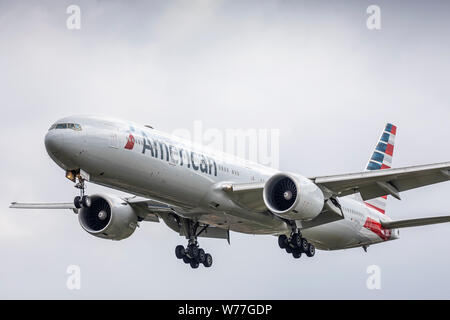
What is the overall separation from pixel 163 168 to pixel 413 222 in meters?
14.5

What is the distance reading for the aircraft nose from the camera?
34656 mm

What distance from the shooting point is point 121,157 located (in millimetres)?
35875

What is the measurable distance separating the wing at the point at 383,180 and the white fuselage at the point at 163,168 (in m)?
3.32

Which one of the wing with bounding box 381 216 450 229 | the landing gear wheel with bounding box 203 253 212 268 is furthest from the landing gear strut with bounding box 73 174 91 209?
the wing with bounding box 381 216 450 229

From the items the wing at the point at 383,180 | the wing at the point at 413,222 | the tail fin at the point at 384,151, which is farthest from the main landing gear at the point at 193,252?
the tail fin at the point at 384,151

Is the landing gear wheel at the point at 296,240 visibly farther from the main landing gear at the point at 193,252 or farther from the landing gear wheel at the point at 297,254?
the main landing gear at the point at 193,252

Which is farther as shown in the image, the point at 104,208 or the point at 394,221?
the point at 394,221

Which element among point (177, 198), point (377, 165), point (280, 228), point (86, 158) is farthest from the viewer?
point (377, 165)

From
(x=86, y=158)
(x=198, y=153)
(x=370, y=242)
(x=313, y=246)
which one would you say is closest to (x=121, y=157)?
(x=86, y=158)

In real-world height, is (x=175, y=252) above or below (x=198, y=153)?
below

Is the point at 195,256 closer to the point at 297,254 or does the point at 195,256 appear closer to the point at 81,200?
the point at 297,254

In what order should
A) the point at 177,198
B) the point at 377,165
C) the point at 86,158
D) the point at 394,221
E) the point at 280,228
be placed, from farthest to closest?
the point at 377,165, the point at 394,221, the point at 280,228, the point at 177,198, the point at 86,158

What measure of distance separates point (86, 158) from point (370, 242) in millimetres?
19105

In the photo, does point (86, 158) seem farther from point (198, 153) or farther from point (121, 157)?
point (198, 153)
